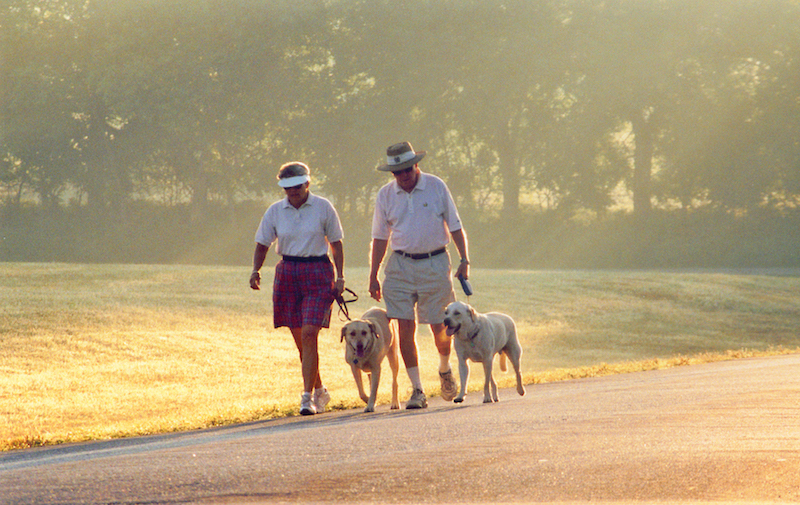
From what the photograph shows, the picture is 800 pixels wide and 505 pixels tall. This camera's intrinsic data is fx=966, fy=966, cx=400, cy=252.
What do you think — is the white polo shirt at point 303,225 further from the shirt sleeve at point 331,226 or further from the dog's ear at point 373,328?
the dog's ear at point 373,328

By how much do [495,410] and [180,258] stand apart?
118 ft

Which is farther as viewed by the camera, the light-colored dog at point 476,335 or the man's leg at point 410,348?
the man's leg at point 410,348

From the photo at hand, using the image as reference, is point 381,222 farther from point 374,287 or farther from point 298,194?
point 298,194

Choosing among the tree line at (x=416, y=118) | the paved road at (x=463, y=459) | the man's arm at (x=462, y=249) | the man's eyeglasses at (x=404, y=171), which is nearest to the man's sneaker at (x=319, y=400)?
the paved road at (x=463, y=459)

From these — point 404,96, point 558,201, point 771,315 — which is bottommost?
point 771,315

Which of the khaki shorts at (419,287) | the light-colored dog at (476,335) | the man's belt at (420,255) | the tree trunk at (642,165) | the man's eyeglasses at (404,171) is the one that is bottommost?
the light-colored dog at (476,335)

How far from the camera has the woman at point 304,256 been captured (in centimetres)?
841

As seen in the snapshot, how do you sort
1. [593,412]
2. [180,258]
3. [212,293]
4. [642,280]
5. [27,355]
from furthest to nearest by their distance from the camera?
[180,258] < [642,280] < [212,293] < [27,355] < [593,412]

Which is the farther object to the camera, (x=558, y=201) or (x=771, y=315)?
(x=558, y=201)

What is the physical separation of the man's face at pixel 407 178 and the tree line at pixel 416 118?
33593 mm

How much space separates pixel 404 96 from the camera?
1697 inches

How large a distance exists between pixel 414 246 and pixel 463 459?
3.07 meters

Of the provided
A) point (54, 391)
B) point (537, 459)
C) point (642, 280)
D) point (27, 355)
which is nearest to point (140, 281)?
point (27, 355)

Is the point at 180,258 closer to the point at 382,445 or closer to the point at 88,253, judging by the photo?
the point at 88,253
